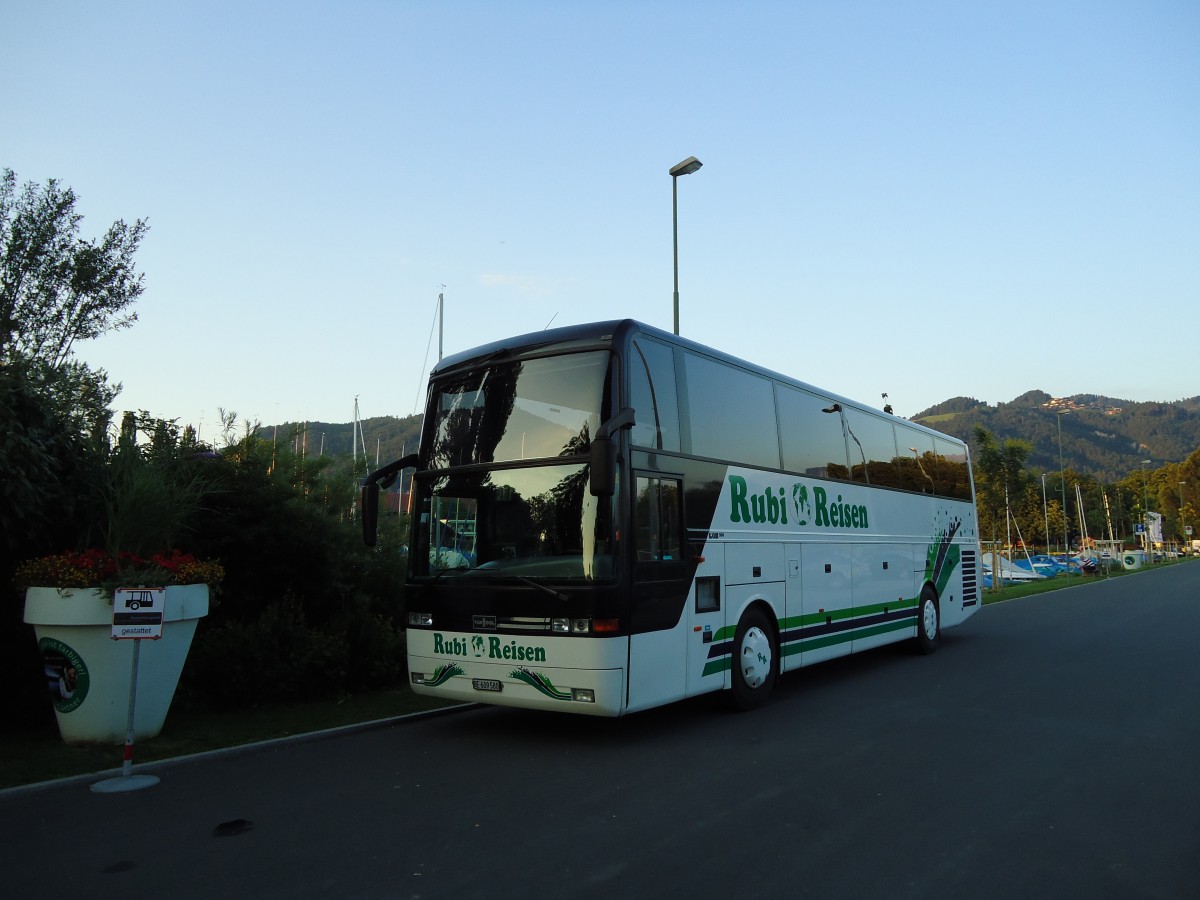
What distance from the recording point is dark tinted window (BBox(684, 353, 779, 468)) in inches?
371

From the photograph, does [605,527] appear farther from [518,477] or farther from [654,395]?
[654,395]

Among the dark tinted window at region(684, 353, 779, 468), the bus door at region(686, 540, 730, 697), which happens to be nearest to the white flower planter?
the bus door at region(686, 540, 730, 697)

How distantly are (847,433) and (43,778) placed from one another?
408 inches

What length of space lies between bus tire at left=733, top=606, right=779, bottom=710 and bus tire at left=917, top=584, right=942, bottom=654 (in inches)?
217

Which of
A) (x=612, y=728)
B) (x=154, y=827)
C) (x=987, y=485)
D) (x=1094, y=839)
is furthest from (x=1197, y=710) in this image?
Answer: (x=987, y=485)

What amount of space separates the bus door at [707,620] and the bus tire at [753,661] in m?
0.36

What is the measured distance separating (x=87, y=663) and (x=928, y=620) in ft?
41.2

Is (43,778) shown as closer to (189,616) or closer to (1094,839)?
(189,616)

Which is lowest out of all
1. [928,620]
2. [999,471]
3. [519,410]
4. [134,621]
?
[928,620]

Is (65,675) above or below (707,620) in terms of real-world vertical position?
below

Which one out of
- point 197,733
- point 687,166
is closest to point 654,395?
point 197,733

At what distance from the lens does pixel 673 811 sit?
6.04m

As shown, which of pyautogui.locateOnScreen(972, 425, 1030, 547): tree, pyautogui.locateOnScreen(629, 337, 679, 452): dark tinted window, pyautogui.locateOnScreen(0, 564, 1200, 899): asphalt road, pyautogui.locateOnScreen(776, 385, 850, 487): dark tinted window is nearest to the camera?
pyautogui.locateOnScreen(0, 564, 1200, 899): asphalt road

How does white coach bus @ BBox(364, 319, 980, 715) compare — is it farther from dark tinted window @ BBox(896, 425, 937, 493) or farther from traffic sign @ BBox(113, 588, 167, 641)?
dark tinted window @ BBox(896, 425, 937, 493)
